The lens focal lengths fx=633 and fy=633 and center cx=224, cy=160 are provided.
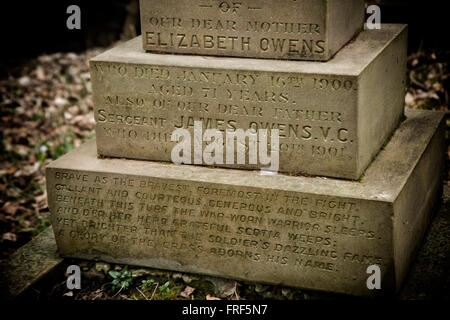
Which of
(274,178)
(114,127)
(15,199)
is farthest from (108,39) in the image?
(274,178)

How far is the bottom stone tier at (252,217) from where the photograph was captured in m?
3.22

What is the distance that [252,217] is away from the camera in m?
3.40

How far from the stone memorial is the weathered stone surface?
0.50 ft

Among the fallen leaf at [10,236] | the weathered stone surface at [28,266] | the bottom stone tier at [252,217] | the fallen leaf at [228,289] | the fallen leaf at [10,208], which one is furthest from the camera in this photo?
the fallen leaf at [10,208]

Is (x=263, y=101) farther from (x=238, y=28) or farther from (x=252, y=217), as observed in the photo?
(x=252, y=217)

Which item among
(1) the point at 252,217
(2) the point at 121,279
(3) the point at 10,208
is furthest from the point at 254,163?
(3) the point at 10,208

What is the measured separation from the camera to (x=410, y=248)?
3477mm

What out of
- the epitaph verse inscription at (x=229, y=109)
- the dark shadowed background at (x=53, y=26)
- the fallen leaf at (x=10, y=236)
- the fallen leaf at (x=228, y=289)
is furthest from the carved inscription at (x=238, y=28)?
the dark shadowed background at (x=53, y=26)

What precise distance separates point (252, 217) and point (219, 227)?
0.68ft

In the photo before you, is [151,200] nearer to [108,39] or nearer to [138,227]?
[138,227]

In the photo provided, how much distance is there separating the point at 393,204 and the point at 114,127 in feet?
5.39

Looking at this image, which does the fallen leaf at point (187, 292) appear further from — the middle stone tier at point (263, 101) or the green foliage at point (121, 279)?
the middle stone tier at point (263, 101)

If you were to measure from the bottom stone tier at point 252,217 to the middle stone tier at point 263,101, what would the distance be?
0.11m

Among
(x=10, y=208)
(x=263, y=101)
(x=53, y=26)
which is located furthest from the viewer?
(x=53, y=26)
